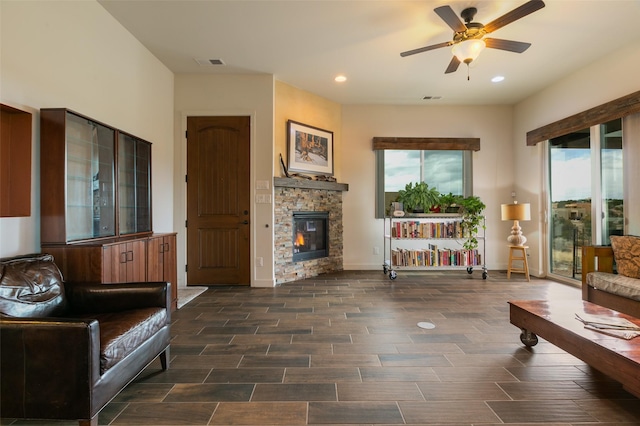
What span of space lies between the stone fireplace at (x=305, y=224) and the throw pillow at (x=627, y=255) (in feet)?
12.1

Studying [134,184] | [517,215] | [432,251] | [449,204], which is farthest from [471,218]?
[134,184]

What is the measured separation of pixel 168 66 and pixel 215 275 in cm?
299

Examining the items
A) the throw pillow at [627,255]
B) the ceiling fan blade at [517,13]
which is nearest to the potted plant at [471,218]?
the throw pillow at [627,255]

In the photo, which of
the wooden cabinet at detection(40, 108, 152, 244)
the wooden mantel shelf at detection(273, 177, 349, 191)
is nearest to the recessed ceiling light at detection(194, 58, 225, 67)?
the wooden cabinet at detection(40, 108, 152, 244)

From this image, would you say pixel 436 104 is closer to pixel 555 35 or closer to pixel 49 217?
pixel 555 35

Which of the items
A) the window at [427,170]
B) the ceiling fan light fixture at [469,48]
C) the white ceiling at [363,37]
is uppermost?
the white ceiling at [363,37]

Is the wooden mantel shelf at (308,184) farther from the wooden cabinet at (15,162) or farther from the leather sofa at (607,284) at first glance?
the leather sofa at (607,284)

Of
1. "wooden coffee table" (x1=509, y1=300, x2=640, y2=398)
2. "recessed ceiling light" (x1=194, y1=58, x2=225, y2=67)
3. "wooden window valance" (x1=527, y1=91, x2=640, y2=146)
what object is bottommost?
"wooden coffee table" (x1=509, y1=300, x2=640, y2=398)

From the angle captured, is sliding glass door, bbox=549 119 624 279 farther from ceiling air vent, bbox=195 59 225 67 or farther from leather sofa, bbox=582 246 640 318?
ceiling air vent, bbox=195 59 225 67

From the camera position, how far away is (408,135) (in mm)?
5898

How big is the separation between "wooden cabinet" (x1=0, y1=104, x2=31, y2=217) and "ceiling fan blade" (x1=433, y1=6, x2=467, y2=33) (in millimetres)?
3147

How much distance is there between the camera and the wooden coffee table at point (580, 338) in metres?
1.61

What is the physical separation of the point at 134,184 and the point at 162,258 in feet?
2.90

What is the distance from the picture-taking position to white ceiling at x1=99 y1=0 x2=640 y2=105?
3.08 metres
